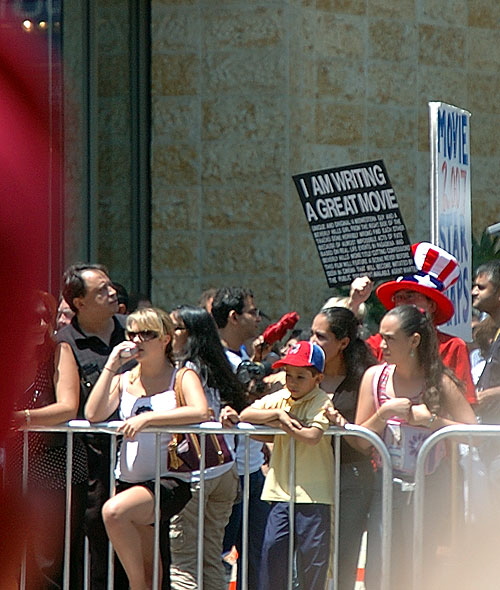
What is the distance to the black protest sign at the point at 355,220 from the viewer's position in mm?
6348

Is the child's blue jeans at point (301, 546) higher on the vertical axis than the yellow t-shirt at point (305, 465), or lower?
lower

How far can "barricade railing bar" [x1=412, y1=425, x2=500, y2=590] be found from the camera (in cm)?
468

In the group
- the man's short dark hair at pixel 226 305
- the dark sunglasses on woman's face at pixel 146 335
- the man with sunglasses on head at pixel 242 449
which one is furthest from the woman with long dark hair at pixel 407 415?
the man's short dark hair at pixel 226 305

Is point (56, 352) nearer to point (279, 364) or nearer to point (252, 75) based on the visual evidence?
point (279, 364)

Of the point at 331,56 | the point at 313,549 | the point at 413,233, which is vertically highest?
the point at 331,56

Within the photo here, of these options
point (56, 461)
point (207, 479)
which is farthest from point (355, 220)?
point (56, 461)

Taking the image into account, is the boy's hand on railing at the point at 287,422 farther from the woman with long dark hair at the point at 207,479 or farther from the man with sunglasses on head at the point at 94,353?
the man with sunglasses on head at the point at 94,353

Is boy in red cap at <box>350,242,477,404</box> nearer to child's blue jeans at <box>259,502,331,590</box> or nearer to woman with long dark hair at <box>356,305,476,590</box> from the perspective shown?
woman with long dark hair at <box>356,305,476,590</box>

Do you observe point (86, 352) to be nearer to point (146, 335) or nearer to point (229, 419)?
point (146, 335)

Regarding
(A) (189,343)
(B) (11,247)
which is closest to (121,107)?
(A) (189,343)

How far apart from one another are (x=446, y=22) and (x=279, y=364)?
6.00 metres

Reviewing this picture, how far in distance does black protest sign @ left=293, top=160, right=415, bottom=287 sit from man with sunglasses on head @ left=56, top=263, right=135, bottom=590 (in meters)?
1.45

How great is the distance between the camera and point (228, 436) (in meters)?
5.64

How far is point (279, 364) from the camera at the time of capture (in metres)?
5.18
